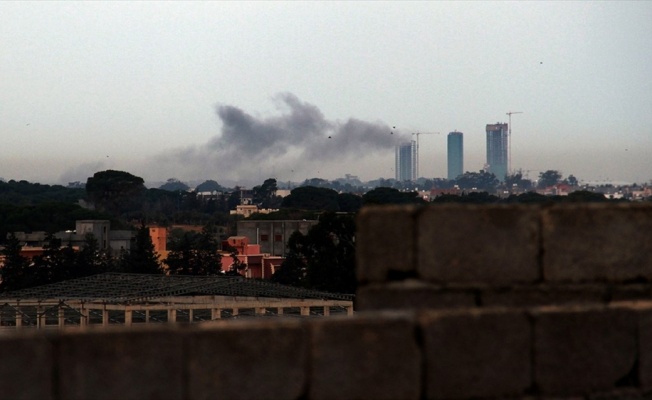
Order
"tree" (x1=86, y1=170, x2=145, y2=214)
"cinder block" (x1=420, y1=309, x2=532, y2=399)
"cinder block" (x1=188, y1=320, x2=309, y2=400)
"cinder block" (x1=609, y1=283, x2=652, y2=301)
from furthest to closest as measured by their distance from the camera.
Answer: "tree" (x1=86, y1=170, x2=145, y2=214) < "cinder block" (x1=609, y1=283, x2=652, y2=301) < "cinder block" (x1=420, y1=309, x2=532, y2=399) < "cinder block" (x1=188, y1=320, x2=309, y2=400)

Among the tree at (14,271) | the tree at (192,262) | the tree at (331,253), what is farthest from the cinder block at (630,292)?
the tree at (192,262)

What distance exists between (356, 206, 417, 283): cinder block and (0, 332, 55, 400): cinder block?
138 centimetres

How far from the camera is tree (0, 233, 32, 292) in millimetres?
74750

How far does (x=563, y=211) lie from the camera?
4969 millimetres

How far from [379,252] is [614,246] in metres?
1.03

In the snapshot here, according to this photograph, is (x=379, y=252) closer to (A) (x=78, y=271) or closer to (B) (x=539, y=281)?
(B) (x=539, y=281)

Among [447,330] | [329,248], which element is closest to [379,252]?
[447,330]

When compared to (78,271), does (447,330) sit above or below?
above

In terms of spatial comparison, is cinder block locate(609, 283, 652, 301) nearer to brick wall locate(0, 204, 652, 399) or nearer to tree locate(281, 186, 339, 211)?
brick wall locate(0, 204, 652, 399)

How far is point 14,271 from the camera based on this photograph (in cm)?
7512

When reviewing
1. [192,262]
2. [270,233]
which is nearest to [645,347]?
[192,262]

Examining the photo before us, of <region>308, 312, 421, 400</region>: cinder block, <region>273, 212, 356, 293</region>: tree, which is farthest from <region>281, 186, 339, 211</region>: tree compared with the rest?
<region>308, 312, 421, 400</region>: cinder block

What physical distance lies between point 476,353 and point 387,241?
59 centimetres

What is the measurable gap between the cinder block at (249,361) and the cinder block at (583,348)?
1.03 metres
